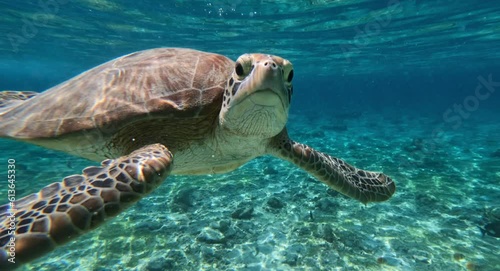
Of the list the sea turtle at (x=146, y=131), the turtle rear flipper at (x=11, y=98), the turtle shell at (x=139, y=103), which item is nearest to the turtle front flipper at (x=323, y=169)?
the sea turtle at (x=146, y=131)

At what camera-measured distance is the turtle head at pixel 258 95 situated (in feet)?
8.55

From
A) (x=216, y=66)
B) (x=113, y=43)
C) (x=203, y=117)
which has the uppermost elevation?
(x=113, y=43)

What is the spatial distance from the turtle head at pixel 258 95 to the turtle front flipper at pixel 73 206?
2.94ft

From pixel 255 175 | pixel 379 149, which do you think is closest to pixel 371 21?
pixel 379 149

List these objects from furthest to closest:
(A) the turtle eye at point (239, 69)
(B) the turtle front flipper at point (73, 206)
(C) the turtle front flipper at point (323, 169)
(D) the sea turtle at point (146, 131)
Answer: (C) the turtle front flipper at point (323, 169) → (A) the turtle eye at point (239, 69) → (D) the sea turtle at point (146, 131) → (B) the turtle front flipper at point (73, 206)

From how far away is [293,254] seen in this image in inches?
225

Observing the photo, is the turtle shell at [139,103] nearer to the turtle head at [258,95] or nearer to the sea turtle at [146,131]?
the sea turtle at [146,131]

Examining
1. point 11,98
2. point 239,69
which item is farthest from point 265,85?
point 11,98

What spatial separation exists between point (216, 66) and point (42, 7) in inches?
843

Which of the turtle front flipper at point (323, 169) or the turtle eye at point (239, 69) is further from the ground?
the turtle eye at point (239, 69)

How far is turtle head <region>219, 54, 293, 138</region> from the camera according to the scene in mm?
2605

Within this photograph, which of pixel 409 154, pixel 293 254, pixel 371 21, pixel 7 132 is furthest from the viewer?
pixel 371 21

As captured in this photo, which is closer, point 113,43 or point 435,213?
point 435,213

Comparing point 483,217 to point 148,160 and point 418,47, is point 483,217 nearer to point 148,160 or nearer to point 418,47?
point 148,160
